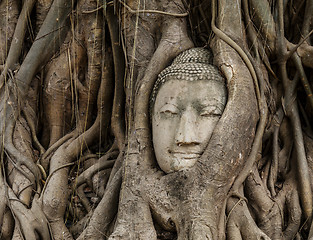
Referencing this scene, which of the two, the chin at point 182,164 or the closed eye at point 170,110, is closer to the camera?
the chin at point 182,164

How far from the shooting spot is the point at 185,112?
346 centimetres

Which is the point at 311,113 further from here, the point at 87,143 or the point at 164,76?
the point at 87,143

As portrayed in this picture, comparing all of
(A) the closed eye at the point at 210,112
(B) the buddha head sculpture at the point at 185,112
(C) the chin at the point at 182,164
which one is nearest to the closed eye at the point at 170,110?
(B) the buddha head sculpture at the point at 185,112

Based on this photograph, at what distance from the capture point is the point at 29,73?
14.3 feet

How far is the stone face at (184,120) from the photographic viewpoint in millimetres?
3396

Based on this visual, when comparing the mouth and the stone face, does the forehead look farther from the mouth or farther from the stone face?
the mouth

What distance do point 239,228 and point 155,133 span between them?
749mm

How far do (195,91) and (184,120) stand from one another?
20 centimetres

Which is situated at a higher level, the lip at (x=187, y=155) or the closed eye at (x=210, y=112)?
the closed eye at (x=210, y=112)

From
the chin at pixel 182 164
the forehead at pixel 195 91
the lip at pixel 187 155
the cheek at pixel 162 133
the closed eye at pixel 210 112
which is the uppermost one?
the forehead at pixel 195 91

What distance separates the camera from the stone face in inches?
134

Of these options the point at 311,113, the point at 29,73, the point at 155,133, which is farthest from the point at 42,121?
the point at 311,113

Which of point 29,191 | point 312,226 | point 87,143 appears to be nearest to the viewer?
point 312,226

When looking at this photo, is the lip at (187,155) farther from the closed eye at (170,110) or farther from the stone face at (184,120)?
the closed eye at (170,110)
